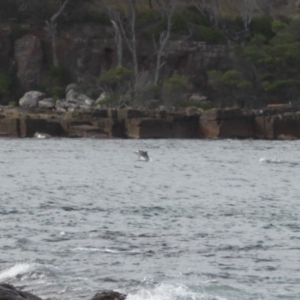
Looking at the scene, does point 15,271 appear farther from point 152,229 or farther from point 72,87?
point 72,87

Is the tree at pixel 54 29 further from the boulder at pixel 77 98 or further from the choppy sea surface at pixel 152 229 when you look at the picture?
the choppy sea surface at pixel 152 229

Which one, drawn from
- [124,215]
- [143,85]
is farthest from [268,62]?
[124,215]

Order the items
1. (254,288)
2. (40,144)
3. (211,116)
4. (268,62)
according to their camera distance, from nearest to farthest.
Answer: (254,288), (40,144), (211,116), (268,62)

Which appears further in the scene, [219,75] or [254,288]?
[219,75]

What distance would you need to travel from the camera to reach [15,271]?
61.4 feet

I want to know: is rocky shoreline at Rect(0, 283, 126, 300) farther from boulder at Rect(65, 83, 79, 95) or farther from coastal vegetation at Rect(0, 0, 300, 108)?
boulder at Rect(65, 83, 79, 95)

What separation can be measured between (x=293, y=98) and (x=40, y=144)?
90.4 feet

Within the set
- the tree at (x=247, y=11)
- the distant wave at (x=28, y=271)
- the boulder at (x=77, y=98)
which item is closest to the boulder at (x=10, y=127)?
the boulder at (x=77, y=98)

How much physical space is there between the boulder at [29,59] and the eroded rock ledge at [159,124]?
60.8ft

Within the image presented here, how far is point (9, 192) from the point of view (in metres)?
34.7

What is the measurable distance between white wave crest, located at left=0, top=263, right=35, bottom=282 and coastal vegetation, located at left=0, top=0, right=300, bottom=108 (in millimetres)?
64191

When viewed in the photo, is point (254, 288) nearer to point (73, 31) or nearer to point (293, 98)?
point (293, 98)

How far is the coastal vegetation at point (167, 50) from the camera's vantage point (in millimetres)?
85000

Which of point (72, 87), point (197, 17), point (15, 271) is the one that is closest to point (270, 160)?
point (15, 271)
